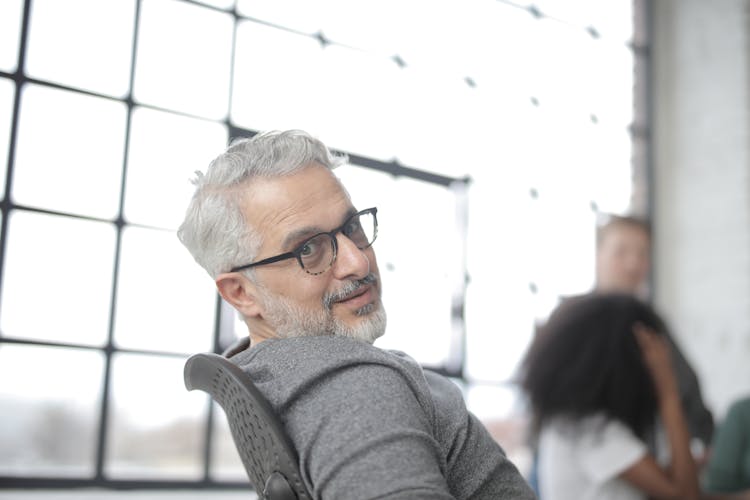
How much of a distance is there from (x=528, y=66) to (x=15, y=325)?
3.39 metres

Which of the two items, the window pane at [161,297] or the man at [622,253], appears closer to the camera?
the window pane at [161,297]

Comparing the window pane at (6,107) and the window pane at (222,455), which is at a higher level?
the window pane at (6,107)

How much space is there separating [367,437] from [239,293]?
0.43 meters

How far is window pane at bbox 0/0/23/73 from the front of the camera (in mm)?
A: 3326

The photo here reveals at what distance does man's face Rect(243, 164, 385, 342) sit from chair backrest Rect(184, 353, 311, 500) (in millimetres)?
138

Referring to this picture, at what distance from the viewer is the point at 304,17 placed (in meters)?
4.29

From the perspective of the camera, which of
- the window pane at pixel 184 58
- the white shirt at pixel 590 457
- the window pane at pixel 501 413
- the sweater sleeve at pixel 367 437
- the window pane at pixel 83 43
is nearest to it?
the sweater sleeve at pixel 367 437

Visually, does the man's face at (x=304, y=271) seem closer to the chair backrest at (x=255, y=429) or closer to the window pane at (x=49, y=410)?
the chair backrest at (x=255, y=429)

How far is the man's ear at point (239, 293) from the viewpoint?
52.7 inches

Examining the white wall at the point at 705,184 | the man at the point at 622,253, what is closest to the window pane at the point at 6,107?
the man at the point at 622,253

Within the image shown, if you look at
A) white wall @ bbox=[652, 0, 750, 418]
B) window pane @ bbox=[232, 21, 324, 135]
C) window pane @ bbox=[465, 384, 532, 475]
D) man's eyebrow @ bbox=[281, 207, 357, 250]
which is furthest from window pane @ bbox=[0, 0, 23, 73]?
white wall @ bbox=[652, 0, 750, 418]

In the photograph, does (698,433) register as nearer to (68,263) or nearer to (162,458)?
(162,458)

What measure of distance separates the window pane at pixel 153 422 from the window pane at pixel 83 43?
1185 mm

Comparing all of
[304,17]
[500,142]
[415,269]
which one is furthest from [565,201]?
[304,17]
